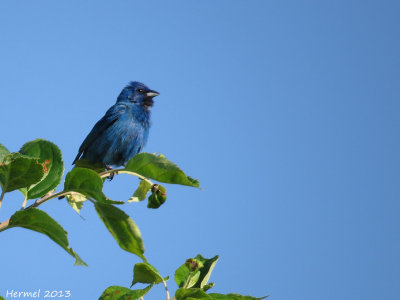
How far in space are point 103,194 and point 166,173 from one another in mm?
295

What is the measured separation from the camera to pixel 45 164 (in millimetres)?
2098

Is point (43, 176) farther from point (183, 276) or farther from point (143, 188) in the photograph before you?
point (183, 276)

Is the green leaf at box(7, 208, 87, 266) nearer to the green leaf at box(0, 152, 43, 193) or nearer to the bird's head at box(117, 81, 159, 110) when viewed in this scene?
the green leaf at box(0, 152, 43, 193)

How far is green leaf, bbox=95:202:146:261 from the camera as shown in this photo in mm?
2000

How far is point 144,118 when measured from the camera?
26.5ft

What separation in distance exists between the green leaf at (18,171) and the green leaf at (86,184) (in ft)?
0.45

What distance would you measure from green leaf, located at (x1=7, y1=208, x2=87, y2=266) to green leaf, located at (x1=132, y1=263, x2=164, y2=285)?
0.99ft

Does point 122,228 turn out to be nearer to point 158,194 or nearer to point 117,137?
point 158,194

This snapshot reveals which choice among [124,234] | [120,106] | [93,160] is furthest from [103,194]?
[120,106]

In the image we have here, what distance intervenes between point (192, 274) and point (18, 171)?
0.88 metres

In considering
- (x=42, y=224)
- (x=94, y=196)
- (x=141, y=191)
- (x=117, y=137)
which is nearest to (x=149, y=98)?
(x=117, y=137)

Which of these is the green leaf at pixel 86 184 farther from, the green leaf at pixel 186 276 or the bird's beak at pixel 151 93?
the bird's beak at pixel 151 93

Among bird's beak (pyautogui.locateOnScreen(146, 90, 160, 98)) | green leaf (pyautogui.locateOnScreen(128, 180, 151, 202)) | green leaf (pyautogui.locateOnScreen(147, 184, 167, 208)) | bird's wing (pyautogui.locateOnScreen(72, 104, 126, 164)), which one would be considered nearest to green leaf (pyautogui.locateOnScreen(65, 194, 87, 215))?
green leaf (pyautogui.locateOnScreen(128, 180, 151, 202))

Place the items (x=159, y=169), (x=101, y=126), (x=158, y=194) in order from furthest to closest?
1. (x=101, y=126)
2. (x=158, y=194)
3. (x=159, y=169)
